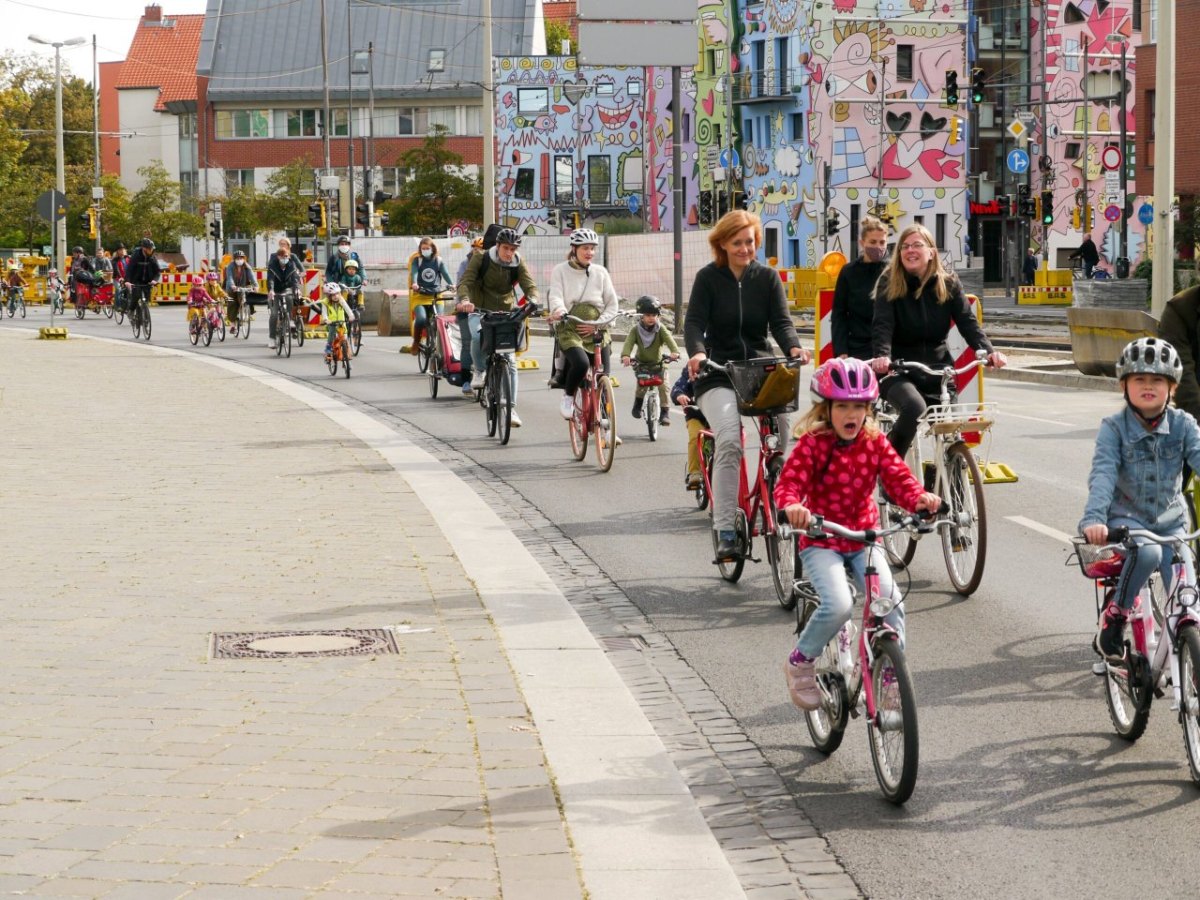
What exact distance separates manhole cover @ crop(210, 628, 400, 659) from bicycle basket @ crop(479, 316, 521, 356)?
8.81 m

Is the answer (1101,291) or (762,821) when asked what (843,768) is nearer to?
(762,821)

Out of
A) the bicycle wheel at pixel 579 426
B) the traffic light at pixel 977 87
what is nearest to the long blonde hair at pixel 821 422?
the bicycle wheel at pixel 579 426

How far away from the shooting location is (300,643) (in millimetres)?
7801

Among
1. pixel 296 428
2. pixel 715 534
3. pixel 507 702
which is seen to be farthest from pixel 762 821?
pixel 296 428

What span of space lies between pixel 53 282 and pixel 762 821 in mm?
37844

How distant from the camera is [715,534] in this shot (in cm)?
960

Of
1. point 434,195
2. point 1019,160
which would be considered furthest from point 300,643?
point 434,195

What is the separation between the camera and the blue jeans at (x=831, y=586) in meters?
6.00

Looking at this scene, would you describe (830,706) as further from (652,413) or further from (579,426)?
(652,413)

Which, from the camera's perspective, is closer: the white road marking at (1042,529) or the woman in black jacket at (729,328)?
the woman in black jacket at (729,328)

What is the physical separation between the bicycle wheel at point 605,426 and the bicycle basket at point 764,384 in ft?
17.4

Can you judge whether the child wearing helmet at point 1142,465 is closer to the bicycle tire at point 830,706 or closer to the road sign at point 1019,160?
the bicycle tire at point 830,706

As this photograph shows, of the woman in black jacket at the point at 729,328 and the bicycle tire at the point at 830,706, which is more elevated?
the woman in black jacket at the point at 729,328

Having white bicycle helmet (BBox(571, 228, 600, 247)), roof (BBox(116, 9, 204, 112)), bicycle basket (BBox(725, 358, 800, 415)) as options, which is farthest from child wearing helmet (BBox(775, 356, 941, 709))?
roof (BBox(116, 9, 204, 112))
